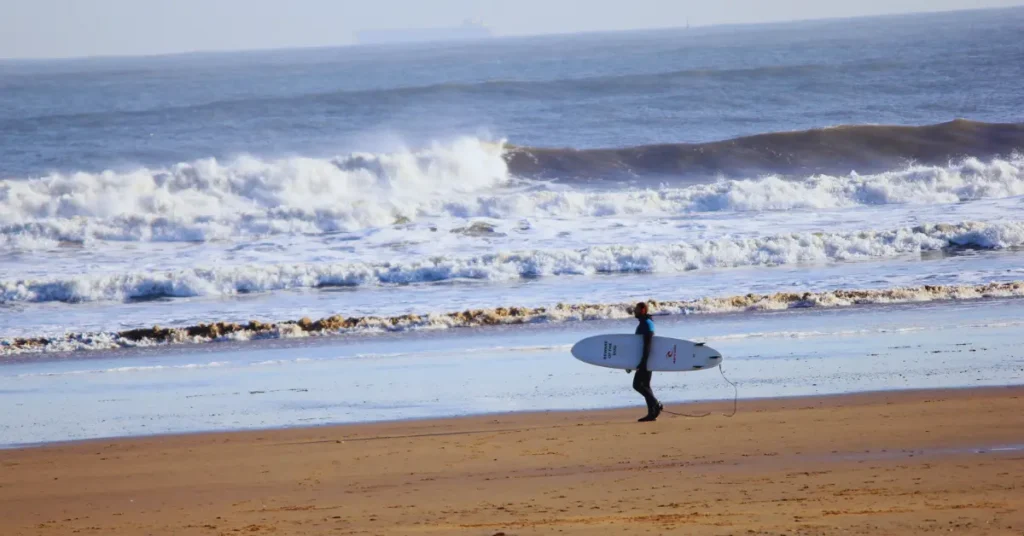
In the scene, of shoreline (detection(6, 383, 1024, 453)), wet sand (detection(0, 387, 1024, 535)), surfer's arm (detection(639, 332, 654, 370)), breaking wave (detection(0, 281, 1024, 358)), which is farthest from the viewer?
breaking wave (detection(0, 281, 1024, 358))

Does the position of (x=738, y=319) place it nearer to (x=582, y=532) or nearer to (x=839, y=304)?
(x=839, y=304)

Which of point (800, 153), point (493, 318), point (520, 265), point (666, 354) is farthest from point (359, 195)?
point (666, 354)

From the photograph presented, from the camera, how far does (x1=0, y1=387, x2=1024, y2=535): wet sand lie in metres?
6.25

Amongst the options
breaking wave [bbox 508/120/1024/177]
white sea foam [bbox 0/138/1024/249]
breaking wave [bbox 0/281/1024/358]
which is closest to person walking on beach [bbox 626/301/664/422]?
breaking wave [bbox 0/281/1024/358]

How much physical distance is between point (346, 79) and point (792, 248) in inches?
1985

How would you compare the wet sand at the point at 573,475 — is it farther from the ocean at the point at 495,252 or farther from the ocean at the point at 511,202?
the ocean at the point at 511,202

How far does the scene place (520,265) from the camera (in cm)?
1717

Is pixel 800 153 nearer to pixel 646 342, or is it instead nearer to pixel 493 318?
pixel 493 318

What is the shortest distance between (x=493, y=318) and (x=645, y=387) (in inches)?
194

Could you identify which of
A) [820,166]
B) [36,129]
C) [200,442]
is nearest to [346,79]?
[36,129]

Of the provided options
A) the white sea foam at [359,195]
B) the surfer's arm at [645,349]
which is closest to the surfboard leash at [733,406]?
the surfer's arm at [645,349]

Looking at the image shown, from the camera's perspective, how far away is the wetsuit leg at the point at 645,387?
8828mm

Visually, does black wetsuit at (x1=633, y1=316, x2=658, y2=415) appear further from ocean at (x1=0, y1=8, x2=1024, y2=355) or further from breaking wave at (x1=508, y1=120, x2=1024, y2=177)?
breaking wave at (x1=508, y1=120, x2=1024, y2=177)

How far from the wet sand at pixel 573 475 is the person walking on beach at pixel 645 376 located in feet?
0.54
